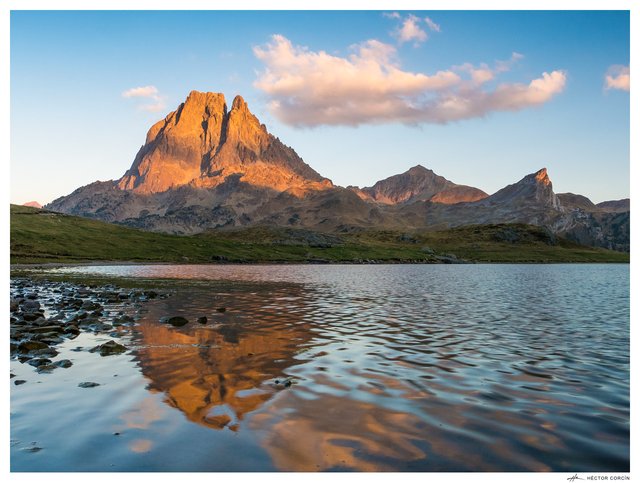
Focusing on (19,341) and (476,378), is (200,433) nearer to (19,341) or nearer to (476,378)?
(476,378)

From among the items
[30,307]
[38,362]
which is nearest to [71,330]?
[38,362]

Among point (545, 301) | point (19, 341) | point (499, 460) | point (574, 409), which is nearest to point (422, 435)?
point (499, 460)

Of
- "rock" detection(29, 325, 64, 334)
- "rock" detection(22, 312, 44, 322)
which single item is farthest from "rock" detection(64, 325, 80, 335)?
"rock" detection(22, 312, 44, 322)

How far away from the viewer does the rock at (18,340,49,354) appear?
2030cm

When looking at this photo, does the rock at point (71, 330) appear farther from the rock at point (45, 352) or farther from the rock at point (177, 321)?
the rock at point (177, 321)

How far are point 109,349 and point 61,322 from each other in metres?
8.37

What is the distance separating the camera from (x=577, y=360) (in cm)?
2012

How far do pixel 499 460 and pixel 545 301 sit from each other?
4187 cm

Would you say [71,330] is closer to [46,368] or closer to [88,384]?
[46,368]

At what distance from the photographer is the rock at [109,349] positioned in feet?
67.2

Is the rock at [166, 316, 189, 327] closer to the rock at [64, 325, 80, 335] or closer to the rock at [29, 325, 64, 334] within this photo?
the rock at [64, 325, 80, 335]

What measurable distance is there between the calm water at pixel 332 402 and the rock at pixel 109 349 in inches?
22.1

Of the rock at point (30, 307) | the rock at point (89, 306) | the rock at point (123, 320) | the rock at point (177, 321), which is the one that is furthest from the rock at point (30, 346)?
the rock at point (89, 306)

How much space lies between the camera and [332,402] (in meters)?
14.1
